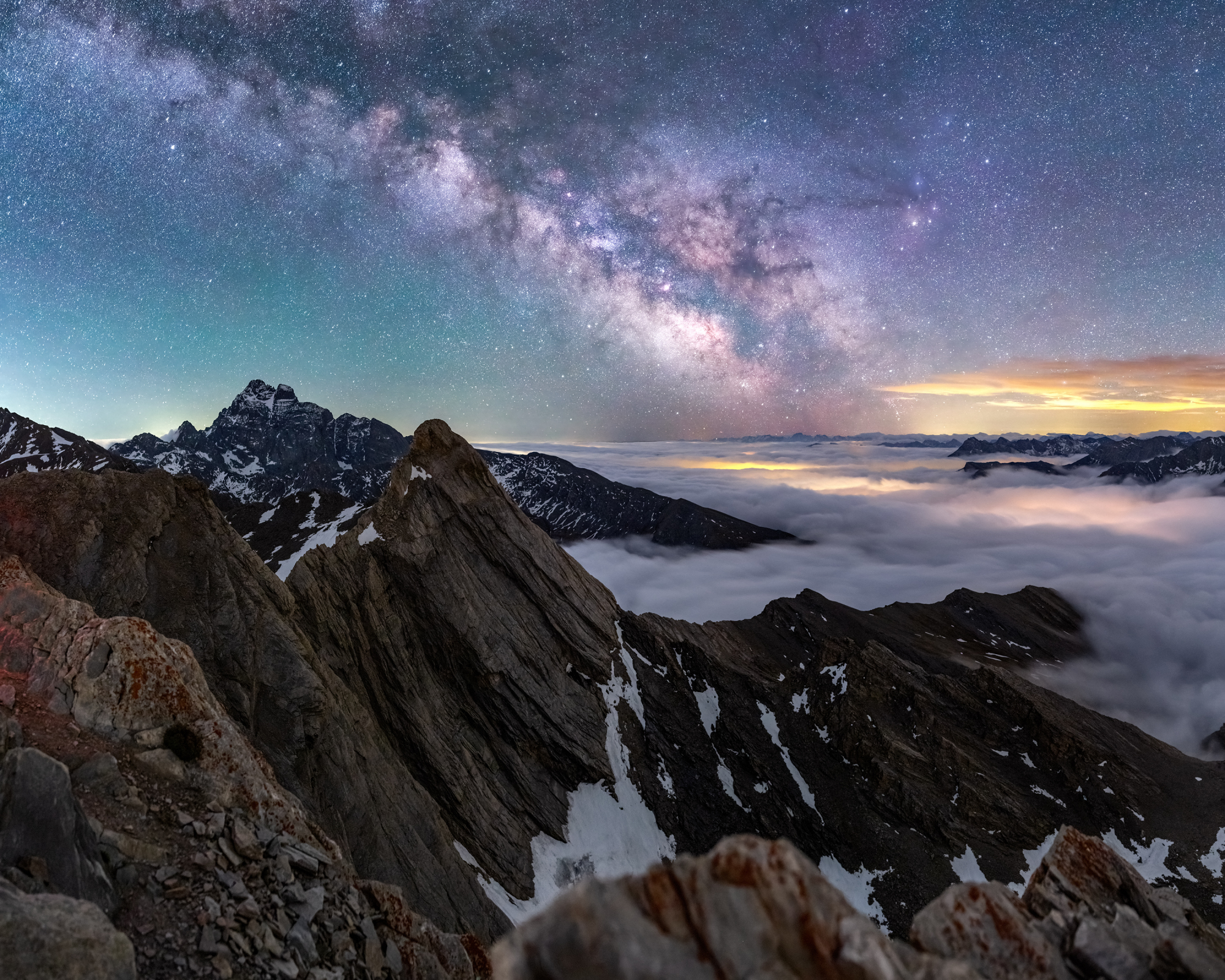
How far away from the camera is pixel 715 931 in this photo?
759cm

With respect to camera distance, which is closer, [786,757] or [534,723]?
[534,723]

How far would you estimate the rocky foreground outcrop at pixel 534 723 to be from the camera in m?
35.5

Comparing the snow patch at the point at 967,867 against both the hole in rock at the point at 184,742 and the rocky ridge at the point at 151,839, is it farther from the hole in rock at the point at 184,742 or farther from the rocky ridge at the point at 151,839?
the hole in rock at the point at 184,742

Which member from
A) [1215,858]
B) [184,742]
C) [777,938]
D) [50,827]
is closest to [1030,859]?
[1215,858]

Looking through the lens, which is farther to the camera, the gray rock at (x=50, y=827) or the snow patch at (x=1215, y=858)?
the snow patch at (x=1215, y=858)

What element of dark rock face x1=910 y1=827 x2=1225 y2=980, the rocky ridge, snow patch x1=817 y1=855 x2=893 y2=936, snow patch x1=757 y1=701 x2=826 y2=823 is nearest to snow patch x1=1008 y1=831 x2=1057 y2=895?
snow patch x1=817 y1=855 x2=893 y2=936

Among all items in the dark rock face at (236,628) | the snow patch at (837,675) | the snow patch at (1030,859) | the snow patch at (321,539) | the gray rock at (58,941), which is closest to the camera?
the gray rock at (58,941)

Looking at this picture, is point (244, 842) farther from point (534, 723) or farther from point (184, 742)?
point (534, 723)

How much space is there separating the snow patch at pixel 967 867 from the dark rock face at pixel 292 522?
107473 millimetres

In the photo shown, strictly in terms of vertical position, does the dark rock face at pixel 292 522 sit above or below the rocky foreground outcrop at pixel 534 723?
above

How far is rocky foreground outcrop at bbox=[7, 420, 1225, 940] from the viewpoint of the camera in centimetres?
3547

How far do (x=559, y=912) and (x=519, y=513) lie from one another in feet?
261

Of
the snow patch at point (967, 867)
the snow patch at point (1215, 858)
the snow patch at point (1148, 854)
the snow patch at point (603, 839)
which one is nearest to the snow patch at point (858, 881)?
the snow patch at point (967, 867)

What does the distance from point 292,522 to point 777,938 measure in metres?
122
